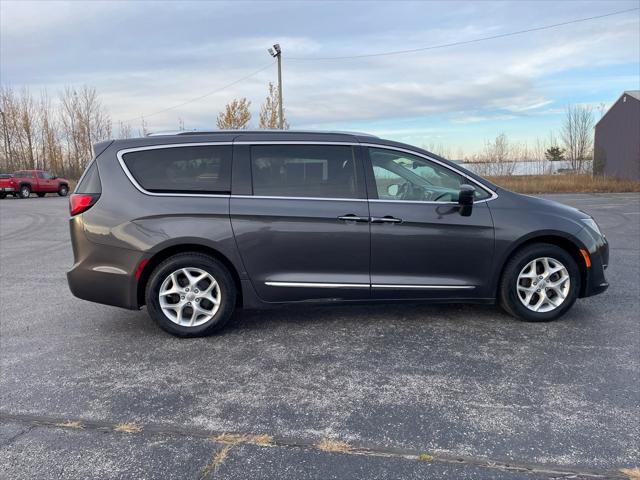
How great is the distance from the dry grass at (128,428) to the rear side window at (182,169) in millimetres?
2048

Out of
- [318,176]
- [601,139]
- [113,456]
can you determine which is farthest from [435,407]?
[601,139]

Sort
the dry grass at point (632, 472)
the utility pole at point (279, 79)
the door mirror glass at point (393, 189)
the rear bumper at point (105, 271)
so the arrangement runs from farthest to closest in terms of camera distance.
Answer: the utility pole at point (279, 79), the door mirror glass at point (393, 189), the rear bumper at point (105, 271), the dry grass at point (632, 472)

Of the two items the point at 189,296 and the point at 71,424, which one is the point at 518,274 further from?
the point at 71,424

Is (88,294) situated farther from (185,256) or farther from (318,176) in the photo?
(318,176)

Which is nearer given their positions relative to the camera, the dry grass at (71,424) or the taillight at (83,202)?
the dry grass at (71,424)

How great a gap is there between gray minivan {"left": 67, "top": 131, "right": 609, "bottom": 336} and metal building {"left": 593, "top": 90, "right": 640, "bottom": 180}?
33.7 metres

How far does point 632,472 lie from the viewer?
2.39 metres

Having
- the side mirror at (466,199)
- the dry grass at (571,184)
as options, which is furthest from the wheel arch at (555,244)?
the dry grass at (571,184)

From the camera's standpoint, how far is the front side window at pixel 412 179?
4.38 meters

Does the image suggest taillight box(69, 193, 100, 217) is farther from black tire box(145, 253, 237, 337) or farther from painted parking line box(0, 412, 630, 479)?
painted parking line box(0, 412, 630, 479)

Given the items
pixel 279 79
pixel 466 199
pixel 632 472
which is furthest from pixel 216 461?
pixel 279 79

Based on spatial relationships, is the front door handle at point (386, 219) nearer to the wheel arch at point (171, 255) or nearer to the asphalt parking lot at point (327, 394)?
the asphalt parking lot at point (327, 394)

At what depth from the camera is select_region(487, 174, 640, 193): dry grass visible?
26438 millimetres

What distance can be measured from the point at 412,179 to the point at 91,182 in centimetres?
285
